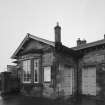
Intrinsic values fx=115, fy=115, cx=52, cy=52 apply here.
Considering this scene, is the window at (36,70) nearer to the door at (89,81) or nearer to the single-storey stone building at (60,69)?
the single-storey stone building at (60,69)

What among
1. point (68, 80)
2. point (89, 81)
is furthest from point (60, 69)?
point (89, 81)

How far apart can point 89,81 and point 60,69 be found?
307 cm

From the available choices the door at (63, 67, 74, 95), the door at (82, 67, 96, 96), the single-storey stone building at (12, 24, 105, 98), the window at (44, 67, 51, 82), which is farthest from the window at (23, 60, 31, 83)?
the door at (82, 67, 96, 96)

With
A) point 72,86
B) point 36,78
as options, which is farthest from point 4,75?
point 72,86

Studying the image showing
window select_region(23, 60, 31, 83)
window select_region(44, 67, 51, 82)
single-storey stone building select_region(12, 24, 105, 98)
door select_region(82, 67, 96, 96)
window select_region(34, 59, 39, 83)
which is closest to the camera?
single-storey stone building select_region(12, 24, 105, 98)

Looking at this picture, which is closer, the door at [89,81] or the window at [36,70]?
the door at [89,81]

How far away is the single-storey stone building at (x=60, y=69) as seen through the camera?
959cm

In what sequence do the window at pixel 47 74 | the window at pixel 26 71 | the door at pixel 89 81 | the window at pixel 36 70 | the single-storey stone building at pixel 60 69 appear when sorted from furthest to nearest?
the window at pixel 26 71
the window at pixel 36 70
the door at pixel 89 81
the window at pixel 47 74
the single-storey stone building at pixel 60 69

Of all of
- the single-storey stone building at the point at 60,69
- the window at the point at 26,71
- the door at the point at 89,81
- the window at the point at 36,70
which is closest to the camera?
the single-storey stone building at the point at 60,69

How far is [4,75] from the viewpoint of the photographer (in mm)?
12578

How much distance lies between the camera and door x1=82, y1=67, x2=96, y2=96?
10248 millimetres

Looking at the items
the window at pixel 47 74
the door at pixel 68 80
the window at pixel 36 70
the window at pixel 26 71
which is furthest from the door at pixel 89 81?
the window at pixel 26 71

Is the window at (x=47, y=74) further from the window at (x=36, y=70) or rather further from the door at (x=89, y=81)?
the door at (x=89, y=81)

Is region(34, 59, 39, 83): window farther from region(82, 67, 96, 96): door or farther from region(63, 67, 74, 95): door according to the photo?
region(82, 67, 96, 96): door
